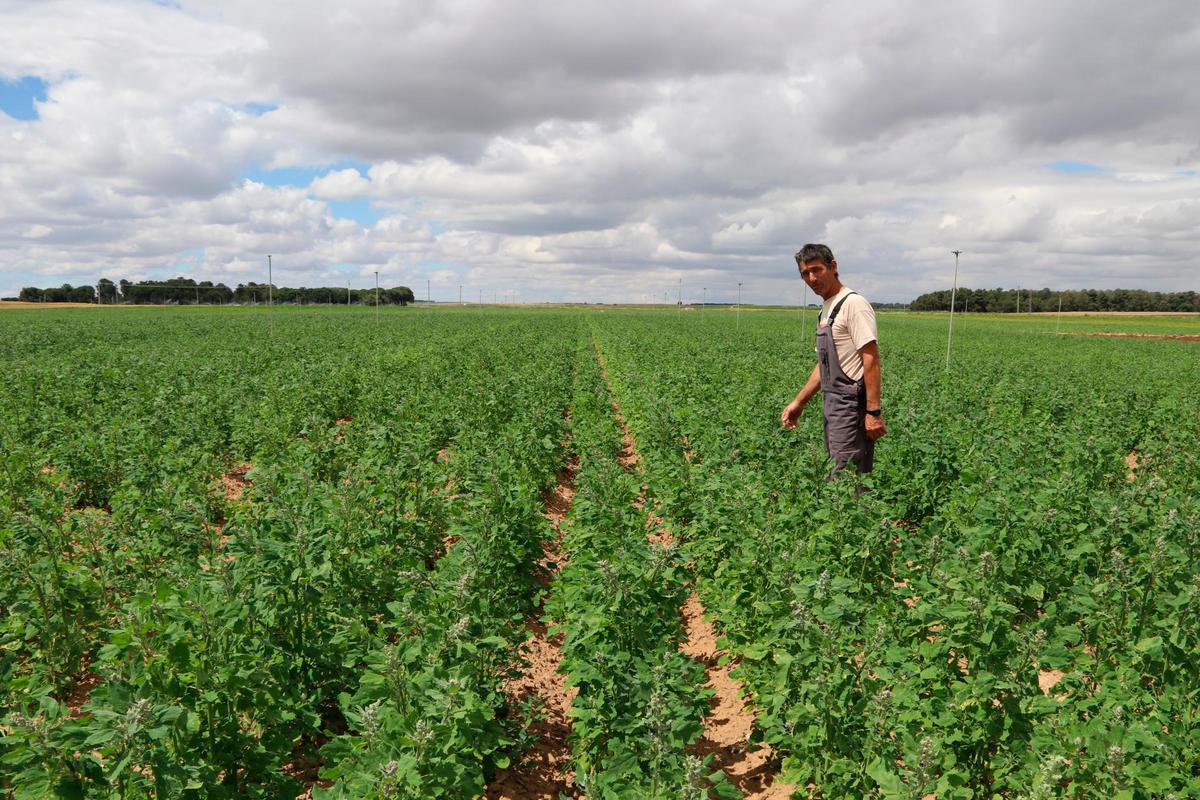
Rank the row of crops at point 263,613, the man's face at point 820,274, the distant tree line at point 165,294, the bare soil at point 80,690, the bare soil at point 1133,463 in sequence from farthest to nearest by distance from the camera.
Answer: the distant tree line at point 165,294 < the bare soil at point 1133,463 < the man's face at point 820,274 < the bare soil at point 80,690 < the row of crops at point 263,613

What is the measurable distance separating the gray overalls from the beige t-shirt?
41mm

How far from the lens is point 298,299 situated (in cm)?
11819

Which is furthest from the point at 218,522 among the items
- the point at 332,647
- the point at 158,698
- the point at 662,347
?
the point at 662,347

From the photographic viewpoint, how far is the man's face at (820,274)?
220 inches

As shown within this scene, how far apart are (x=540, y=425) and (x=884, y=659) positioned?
6.82m

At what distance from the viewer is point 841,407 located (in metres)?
5.77

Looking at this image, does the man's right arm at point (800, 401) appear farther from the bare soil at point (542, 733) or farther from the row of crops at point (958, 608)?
the bare soil at point (542, 733)

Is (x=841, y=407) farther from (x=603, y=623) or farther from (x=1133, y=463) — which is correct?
(x=1133, y=463)

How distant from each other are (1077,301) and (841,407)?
13347 cm

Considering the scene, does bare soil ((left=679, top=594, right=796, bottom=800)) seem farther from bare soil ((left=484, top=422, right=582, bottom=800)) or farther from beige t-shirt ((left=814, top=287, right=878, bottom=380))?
beige t-shirt ((left=814, top=287, right=878, bottom=380))

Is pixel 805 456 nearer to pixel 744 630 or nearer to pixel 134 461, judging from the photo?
pixel 744 630

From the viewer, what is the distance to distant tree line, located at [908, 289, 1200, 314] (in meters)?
110

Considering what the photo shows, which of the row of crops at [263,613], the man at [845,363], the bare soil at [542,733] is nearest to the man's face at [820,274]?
the man at [845,363]

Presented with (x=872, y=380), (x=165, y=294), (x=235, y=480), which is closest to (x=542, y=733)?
(x=872, y=380)
